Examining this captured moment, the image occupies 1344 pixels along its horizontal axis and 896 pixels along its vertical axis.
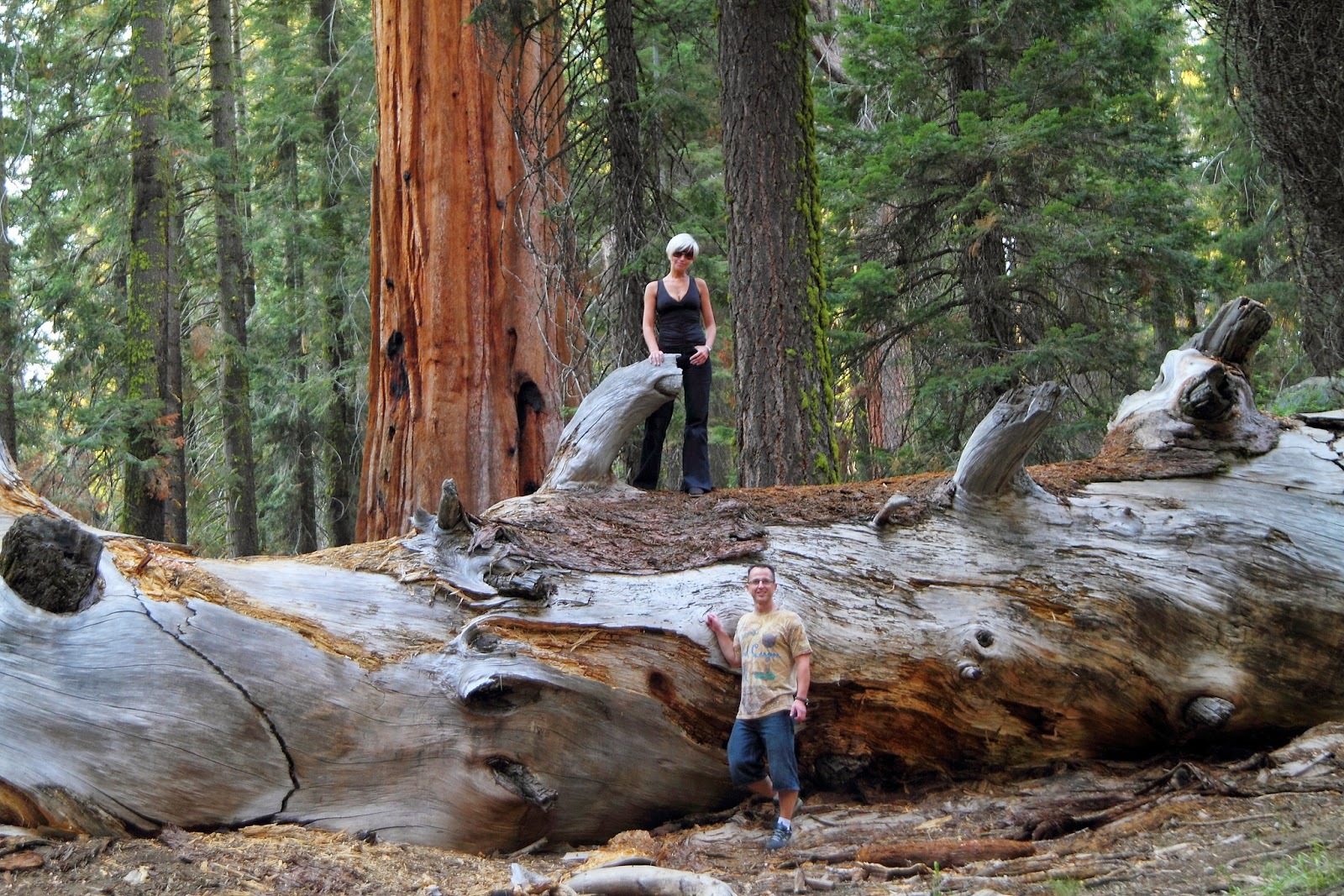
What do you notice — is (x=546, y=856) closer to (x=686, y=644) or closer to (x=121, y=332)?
(x=686, y=644)

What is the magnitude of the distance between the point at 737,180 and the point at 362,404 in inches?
425

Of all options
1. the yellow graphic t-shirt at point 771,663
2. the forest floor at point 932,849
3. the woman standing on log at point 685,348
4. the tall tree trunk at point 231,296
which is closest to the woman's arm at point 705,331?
the woman standing on log at point 685,348

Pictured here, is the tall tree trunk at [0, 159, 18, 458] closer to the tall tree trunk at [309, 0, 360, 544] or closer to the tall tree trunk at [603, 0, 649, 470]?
the tall tree trunk at [309, 0, 360, 544]

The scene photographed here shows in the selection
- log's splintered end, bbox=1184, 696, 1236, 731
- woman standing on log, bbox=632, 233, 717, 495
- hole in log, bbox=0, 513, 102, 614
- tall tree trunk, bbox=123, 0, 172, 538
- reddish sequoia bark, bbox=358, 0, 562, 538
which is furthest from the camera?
tall tree trunk, bbox=123, 0, 172, 538

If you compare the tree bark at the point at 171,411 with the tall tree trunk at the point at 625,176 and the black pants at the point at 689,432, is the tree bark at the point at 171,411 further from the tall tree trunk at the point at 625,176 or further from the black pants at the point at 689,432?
the black pants at the point at 689,432

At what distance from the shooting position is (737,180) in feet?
26.9

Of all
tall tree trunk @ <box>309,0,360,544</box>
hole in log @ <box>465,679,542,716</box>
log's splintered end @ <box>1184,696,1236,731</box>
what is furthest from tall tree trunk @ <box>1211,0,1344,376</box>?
tall tree trunk @ <box>309,0,360,544</box>

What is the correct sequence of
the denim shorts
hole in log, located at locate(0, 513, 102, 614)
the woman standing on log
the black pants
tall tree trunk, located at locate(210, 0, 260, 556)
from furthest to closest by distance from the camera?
tall tree trunk, located at locate(210, 0, 260, 556), the black pants, the woman standing on log, the denim shorts, hole in log, located at locate(0, 513, 102, 614)

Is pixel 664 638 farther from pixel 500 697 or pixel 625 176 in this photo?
pixel 625 176

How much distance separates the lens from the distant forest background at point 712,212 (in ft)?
30.7

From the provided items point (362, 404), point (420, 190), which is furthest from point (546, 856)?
point (362, 404)

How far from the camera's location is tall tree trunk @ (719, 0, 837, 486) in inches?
→ 313

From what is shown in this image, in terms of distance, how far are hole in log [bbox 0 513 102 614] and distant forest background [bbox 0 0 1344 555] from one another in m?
4.81

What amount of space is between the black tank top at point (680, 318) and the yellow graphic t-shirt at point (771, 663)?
2255 mm
